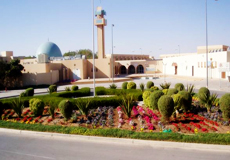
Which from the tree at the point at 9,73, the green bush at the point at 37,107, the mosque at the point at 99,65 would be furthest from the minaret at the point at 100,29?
the green bush at the point at 37,107

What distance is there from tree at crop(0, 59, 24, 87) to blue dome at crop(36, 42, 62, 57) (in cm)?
1598

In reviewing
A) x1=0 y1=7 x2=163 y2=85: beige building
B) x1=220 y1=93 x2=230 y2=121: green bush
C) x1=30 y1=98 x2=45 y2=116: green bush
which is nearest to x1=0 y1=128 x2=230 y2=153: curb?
x1=30 y1=98 x2=45 y2=116: green bush

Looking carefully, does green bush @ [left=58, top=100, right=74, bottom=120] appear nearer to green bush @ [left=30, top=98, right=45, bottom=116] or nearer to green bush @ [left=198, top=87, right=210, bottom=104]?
green bush @ [left=30, top=98, right=45, bottom=116]

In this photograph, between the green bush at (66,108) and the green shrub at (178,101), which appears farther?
the green bush at (66,108)

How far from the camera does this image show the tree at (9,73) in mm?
27469

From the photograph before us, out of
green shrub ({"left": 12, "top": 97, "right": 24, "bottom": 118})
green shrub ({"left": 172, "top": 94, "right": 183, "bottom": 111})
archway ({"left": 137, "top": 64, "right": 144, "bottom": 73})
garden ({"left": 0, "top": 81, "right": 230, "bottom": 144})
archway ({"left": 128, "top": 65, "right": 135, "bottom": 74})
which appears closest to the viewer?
garden ({"left": 0, "top": 81, "right": 230, "bottom": 144})

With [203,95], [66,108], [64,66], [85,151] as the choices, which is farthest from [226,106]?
[64,66]

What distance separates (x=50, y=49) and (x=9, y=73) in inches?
712

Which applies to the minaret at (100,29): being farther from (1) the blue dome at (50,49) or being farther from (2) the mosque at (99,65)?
(1) the blue dome at (50,49)

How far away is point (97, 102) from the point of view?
12000 mm

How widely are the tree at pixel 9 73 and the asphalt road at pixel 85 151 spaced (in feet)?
70.5

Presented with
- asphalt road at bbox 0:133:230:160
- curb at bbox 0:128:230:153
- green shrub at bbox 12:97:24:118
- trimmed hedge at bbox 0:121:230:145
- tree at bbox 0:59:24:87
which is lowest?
asphalt road at bbox 0:133:230:160

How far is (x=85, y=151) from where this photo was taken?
6.95 m

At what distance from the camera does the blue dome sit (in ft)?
146
